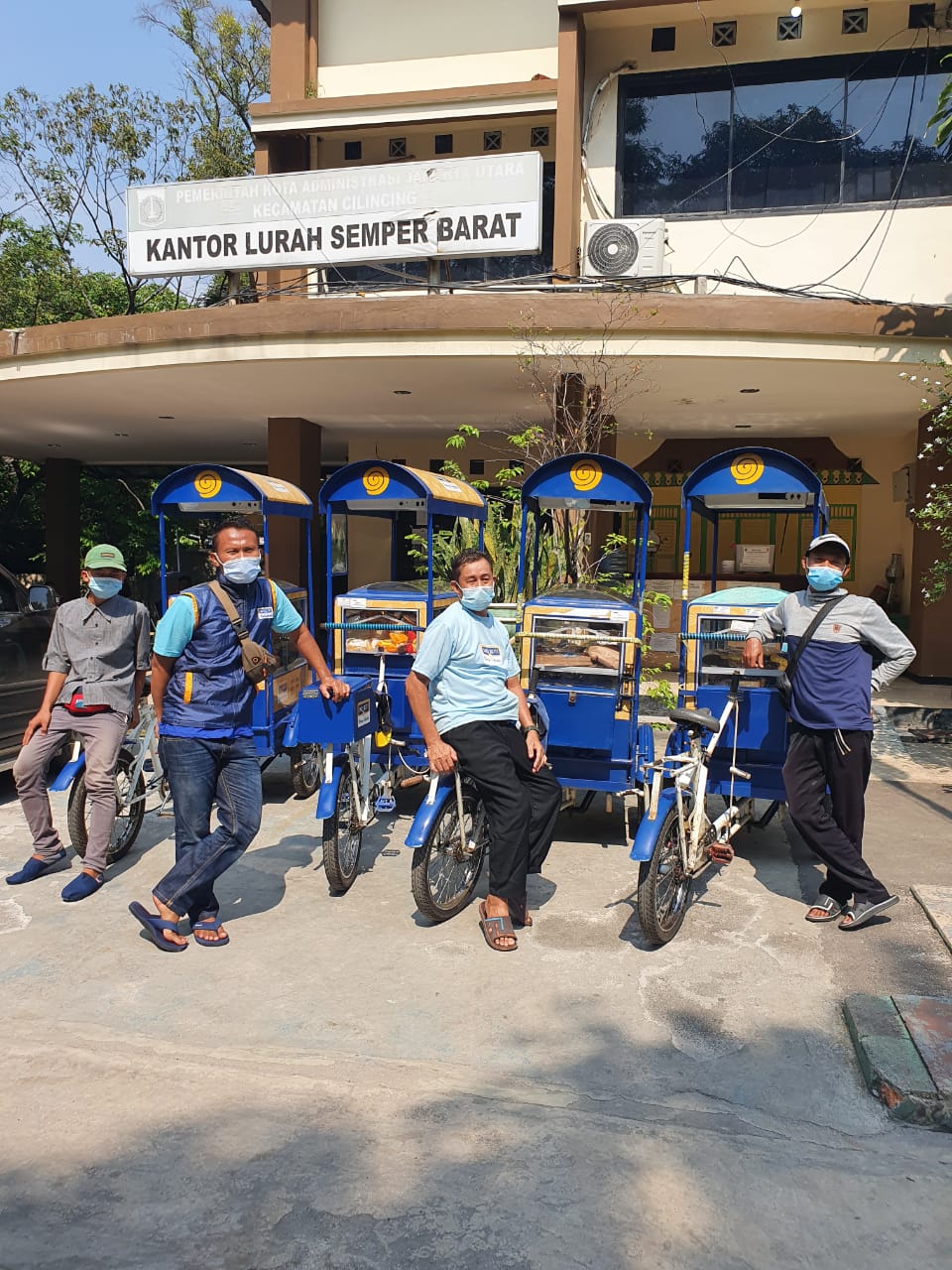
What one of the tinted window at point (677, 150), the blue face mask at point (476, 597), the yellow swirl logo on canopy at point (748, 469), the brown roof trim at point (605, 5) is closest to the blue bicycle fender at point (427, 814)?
the blue face mask at point (476, 597)

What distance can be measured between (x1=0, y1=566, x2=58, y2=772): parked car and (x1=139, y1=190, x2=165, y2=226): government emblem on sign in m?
5.43

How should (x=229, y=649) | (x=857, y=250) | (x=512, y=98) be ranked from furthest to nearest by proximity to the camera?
(x=512, y=98) < (x=857, y=250) < (x=229, y=649)

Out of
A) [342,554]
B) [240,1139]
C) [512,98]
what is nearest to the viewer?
[240,1139]

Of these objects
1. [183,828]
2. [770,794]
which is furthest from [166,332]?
[770,794]

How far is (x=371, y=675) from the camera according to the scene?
646 centimetres

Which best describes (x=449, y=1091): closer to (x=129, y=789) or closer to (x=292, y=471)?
(x=129, y=789)

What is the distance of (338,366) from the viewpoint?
32.0ft

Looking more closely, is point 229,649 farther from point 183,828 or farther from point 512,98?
point 512,98

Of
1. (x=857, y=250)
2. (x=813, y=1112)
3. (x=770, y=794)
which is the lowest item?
(x=813, y=1112)

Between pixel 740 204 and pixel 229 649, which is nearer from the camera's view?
pixel 229 649

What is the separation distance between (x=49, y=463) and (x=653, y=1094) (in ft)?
57.8

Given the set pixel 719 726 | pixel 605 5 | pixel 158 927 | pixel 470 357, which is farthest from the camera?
pixel 605 5

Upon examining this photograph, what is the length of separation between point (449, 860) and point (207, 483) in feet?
11.5

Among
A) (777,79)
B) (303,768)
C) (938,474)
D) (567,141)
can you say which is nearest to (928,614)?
(938,474)
